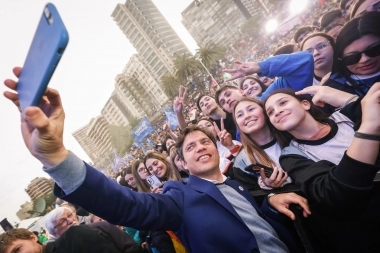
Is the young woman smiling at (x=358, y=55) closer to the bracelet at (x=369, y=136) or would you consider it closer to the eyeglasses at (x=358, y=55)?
the eyeglasses at (x=358, y=55)

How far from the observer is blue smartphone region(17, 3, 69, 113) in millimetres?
775

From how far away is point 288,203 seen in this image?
4.72 feet

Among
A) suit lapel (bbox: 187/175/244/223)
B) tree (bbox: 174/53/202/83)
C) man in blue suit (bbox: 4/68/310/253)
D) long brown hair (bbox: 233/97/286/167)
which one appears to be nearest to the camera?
man in blue suit (bbox: 4/68/310/253)

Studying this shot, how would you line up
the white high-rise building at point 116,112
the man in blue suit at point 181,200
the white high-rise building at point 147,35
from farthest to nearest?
the white high-rise building at point 116,112 → the white high-rise building at point 147,35 → the man in blue suit at point 181,200

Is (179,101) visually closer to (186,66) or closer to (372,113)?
(372,113)

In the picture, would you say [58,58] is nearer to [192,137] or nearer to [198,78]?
[192,137]

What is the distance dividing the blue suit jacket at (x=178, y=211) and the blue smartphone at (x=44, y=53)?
0.52 m

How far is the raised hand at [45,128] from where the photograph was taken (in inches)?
39.7

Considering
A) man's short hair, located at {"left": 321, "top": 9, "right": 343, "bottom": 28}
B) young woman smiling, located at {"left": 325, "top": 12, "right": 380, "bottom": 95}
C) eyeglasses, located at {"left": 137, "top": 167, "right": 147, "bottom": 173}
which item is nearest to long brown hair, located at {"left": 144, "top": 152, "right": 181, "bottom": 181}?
eyeglasses, located at {"left": 137, "top": 167, "right": 147, "bottom": 173}

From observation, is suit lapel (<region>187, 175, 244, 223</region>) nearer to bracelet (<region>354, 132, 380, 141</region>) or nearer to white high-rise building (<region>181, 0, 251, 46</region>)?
bracelet (<region>354, 132, 380, 141</region>)

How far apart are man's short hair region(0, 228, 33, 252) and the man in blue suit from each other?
150cm

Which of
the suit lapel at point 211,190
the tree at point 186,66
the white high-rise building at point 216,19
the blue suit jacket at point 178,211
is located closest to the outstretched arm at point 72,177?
the blue suit jacket at point 178,211

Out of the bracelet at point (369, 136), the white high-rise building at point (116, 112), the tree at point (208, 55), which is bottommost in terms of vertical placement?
the bracelet at point (369, 136)

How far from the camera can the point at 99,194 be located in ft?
3.94
